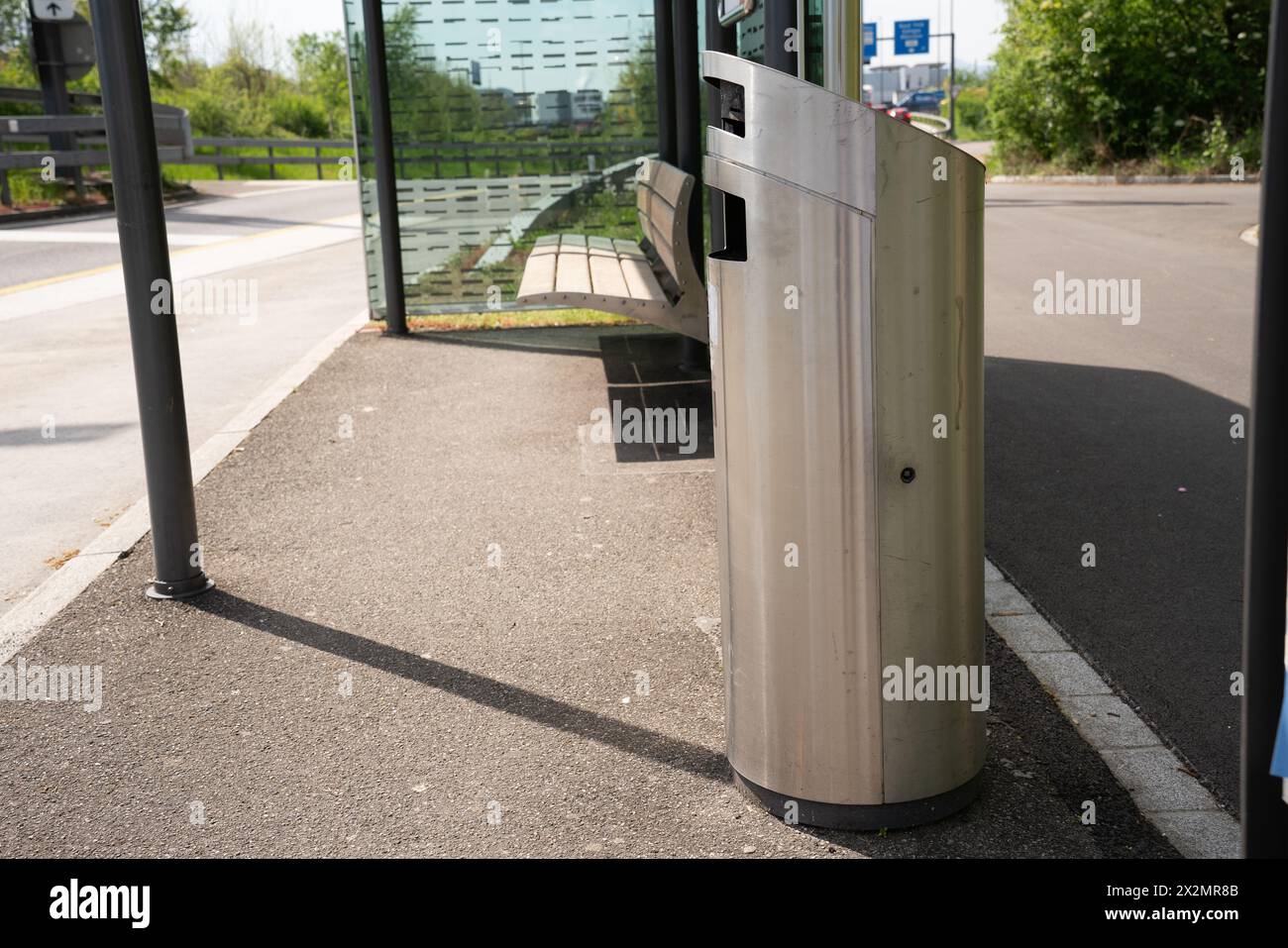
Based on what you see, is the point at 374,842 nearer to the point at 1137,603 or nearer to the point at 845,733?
the point at 845,733

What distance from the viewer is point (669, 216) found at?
7.32 meters

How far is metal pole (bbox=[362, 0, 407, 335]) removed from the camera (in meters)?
9.63

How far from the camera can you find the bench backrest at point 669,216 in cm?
691

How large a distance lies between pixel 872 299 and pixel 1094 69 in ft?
98.1

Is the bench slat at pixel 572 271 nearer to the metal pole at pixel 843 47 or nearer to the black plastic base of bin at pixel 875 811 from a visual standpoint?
the metal pole at pixel 843 47

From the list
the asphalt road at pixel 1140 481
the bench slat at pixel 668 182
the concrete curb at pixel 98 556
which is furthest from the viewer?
the bench slat at pixel 668 182

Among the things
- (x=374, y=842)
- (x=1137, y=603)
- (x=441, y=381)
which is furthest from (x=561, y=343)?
(x=374, y=842)

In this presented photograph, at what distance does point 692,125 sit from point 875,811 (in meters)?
6.57

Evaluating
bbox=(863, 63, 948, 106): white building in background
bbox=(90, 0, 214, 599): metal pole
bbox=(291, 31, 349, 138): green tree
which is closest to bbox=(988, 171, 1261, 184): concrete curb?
bbox=(90, 0, 214, 599): metal pole

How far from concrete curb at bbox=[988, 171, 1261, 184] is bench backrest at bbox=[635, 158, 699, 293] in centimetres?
1955

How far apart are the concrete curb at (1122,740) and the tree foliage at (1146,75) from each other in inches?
1021

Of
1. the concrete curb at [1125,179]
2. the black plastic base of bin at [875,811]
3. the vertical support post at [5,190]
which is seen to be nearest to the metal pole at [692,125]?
the black plastic base of bin at [875,811]

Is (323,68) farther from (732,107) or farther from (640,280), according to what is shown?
(732,107)
